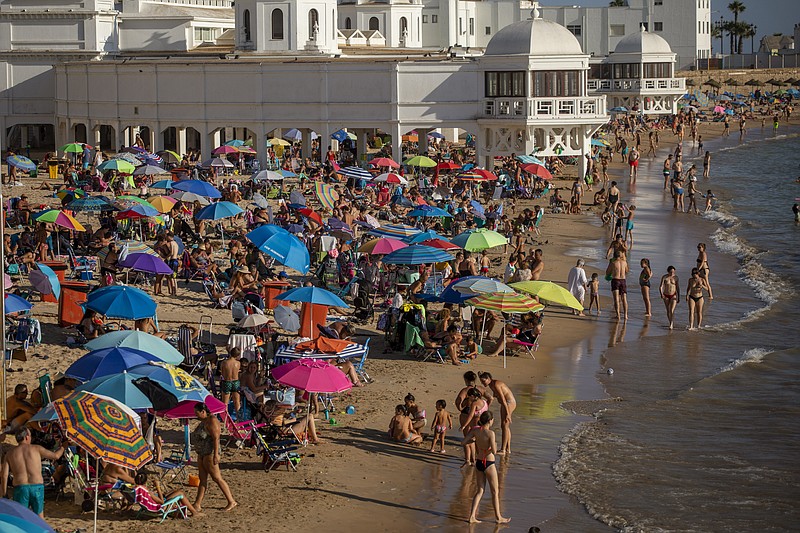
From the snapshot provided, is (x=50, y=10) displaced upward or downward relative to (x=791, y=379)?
upward

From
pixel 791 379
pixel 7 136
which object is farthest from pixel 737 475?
pixel 7 136

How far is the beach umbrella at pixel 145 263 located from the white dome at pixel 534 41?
2420 cm

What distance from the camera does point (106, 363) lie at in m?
16.3

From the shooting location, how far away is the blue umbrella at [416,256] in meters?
25.0

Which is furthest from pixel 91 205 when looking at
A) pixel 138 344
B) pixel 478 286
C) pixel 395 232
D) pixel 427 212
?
pixel 138 344

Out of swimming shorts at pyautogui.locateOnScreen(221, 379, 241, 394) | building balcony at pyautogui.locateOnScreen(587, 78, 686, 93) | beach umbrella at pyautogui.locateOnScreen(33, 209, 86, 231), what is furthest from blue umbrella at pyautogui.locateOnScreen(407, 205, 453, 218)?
building balcony at pyautogui.locateOnScreen(587, 78, 686, 93)

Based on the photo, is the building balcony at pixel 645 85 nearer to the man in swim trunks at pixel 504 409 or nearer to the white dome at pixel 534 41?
the white dome at pixel 534 41

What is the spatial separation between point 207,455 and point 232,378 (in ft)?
11.3

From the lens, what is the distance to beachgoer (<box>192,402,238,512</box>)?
48.6ft

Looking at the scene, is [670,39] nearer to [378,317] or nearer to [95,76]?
[95,76]

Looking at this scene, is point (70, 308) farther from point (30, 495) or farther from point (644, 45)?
point (644, 45)

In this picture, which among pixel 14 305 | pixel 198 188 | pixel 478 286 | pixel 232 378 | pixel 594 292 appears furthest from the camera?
pixel 198 188

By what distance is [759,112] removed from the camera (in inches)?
4166

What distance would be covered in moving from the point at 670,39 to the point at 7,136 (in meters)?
71.1
